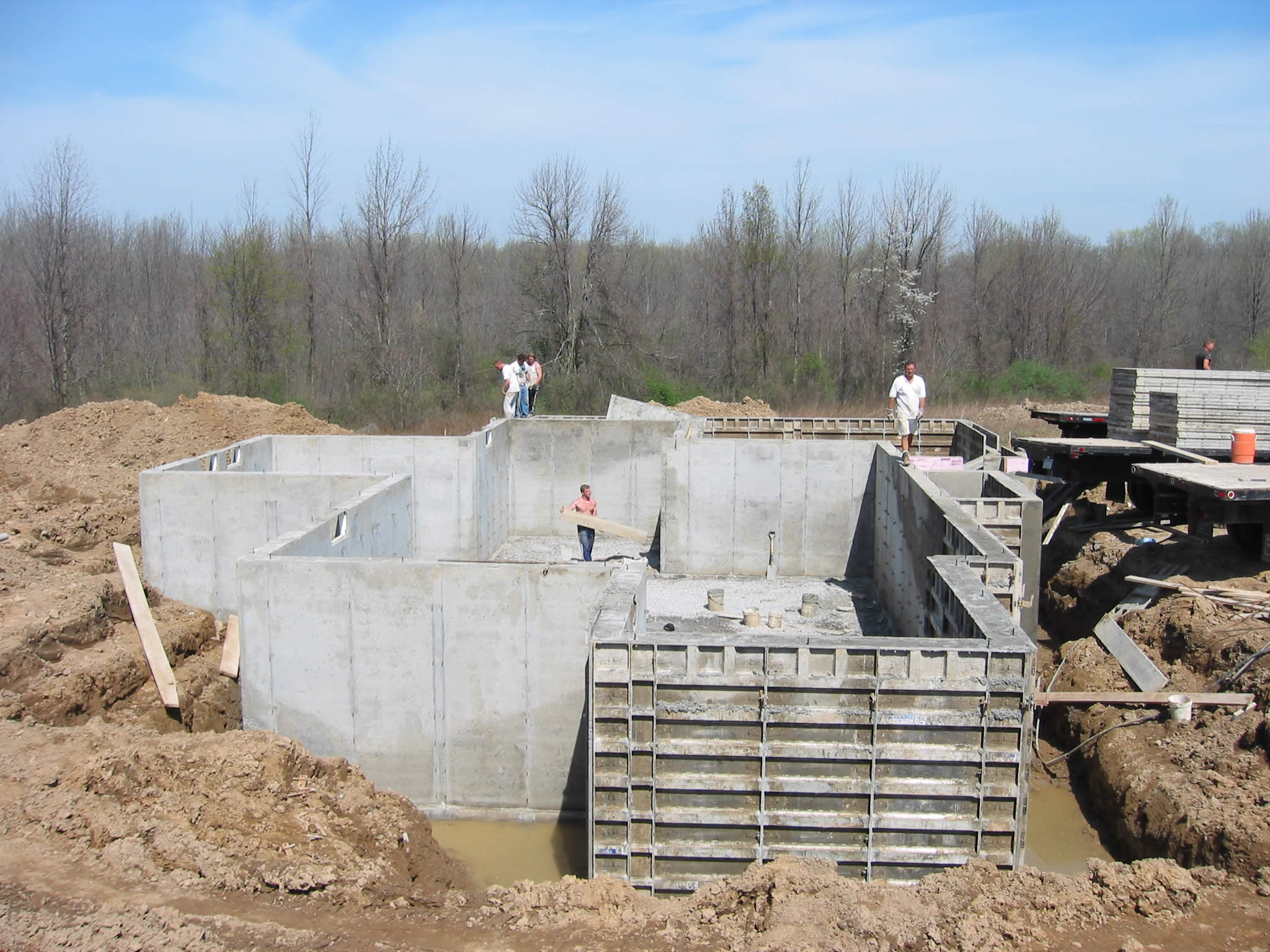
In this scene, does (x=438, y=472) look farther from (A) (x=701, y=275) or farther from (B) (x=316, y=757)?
(A) (x=701, y=275)

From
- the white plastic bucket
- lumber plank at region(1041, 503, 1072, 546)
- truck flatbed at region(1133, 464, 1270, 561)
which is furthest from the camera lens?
lumber plank at region(1041, 503, 1072, 546)

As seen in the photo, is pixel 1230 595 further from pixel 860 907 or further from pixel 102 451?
pixel 102 451

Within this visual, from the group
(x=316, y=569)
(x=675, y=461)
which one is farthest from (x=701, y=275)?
(x=316, y=569)

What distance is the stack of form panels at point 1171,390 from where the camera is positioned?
50.5 feet

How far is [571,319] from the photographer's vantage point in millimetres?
32938

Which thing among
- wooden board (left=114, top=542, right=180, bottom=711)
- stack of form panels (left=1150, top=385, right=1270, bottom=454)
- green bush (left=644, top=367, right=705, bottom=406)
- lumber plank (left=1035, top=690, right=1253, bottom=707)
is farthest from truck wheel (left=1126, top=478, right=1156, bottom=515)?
green bush (left=644, top=367, right=705, bottom=406)

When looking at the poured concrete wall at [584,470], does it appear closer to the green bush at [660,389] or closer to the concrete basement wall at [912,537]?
the concrete basement wall at [912,537]

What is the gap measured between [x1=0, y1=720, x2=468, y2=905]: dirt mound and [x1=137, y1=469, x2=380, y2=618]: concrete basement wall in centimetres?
357

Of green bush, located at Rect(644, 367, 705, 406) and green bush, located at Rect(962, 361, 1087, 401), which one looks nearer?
green bush, located at Rect(644, 367, 705, 406)

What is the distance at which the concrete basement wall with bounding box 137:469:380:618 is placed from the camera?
1264 cm

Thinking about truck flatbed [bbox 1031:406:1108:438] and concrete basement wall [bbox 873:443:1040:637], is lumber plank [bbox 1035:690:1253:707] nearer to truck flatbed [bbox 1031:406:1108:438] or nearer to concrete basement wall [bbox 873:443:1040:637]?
concrete basement wall [bbox 873:443:1040:637]

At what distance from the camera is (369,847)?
8.23 metres

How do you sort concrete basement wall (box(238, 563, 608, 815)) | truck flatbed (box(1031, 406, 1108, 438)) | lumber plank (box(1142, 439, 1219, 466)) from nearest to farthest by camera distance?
concrete basement wall (box(238, 563, 608, 815)), lumber plank (box(1142, 439, 1219, 466)), truck flatbed (box(1031, 406, 1108, 438))

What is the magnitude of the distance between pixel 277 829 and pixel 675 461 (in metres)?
9.94
